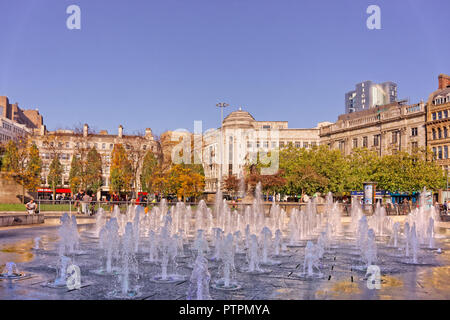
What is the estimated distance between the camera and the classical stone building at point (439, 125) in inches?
2411

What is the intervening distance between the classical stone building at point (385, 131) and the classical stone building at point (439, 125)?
136 cm

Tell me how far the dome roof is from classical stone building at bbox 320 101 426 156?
1074 inches

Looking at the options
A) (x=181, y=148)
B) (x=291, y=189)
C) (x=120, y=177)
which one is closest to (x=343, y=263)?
(x=291, y=189)

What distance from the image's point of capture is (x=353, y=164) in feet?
192

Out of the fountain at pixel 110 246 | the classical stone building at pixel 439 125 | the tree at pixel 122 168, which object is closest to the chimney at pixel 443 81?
the classical stone building at pixel 439 125

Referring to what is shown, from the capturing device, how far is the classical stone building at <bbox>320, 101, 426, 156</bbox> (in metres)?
66.3

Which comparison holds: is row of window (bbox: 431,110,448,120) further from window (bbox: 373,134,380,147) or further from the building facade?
the building facade

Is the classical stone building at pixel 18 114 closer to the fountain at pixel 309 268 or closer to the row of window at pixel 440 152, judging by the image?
the row of window at pixel 440 152

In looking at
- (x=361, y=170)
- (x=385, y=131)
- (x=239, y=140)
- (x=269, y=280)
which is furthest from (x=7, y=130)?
(x=269, y=280)

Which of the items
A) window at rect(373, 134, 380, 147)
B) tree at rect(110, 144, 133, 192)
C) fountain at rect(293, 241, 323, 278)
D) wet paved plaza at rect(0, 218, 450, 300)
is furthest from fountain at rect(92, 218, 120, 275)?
window at rect(373, 134, 380, 147)

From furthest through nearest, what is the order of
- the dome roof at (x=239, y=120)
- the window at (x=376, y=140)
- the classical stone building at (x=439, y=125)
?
the dome roof at (x=239, y=120) < the window at (x=376, y=140) < the classical stone building at (x=439, y=125)
